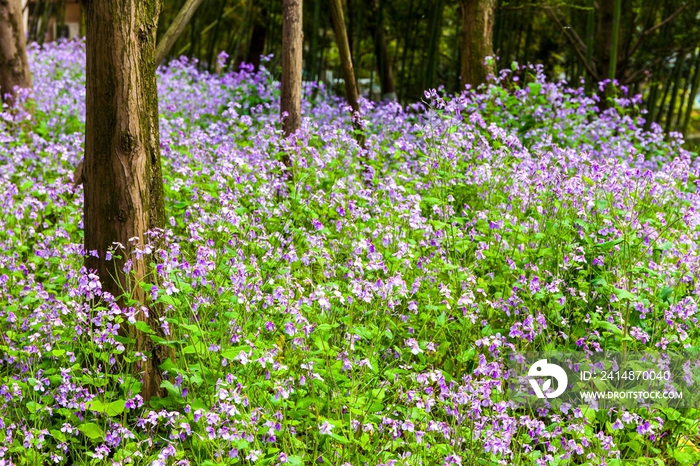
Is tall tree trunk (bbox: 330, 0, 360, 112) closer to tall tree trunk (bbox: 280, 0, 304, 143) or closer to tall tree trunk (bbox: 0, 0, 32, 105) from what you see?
tall tree trunk (bbox: 280, 0, 304, 143)

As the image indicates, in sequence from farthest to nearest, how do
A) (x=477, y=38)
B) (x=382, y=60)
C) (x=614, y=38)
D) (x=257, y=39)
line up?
(x=257, y=39) < (x=382, y=60) < (x=614, y=38) < (x=477, y=38)

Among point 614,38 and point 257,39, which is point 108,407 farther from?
point 257,39

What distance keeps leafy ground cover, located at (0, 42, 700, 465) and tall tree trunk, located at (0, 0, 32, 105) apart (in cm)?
255

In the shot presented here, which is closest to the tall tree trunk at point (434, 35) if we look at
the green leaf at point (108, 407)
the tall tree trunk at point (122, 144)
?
the tall tree trunk at point (122, 144)

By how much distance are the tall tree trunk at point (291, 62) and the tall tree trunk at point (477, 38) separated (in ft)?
6.85

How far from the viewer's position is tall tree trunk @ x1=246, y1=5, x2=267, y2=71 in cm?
1099

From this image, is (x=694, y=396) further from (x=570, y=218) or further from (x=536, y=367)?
(x=570, y=218)

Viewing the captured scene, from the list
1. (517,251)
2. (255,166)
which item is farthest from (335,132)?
(517,251)

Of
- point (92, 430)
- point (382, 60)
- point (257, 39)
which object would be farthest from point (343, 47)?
point (257, 39)

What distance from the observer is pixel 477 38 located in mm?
6590

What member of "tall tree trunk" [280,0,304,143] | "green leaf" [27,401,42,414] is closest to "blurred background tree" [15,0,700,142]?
"tall tree trunk" [280,0,304,143]

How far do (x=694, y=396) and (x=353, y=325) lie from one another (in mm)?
1369

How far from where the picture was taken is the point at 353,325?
291cm
